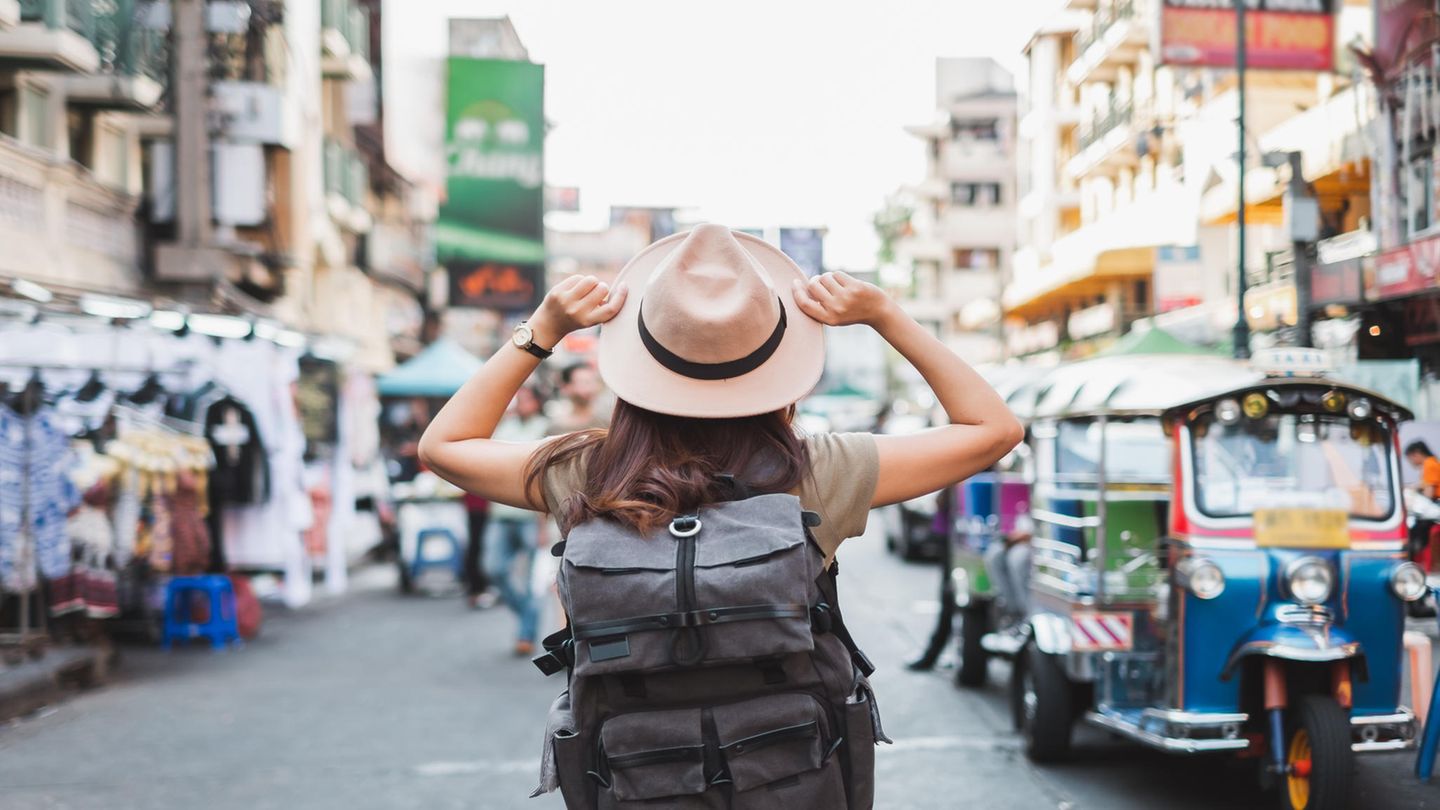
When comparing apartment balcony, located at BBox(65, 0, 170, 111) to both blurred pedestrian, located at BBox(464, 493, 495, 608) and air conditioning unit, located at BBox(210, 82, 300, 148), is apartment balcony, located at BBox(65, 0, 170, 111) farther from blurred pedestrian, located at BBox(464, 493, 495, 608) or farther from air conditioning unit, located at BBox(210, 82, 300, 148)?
blurred pedestrian, located at BBox(464, 493, 495, 608)

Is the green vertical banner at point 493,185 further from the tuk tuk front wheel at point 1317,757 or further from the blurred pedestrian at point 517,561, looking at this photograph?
the tuk tuk front wheel at point 1317,757

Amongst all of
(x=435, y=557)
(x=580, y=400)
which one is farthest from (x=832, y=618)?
(x=435, y=557)

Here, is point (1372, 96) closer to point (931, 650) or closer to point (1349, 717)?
point (931, 650)

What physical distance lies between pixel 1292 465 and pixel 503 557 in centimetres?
599

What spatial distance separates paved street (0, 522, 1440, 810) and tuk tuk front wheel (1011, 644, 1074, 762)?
0.12 m

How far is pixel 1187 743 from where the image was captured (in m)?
5.85

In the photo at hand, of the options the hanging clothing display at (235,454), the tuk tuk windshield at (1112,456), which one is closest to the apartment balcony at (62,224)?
the hanging clothing display at (235,454)

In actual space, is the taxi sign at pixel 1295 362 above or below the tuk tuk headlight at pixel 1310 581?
above

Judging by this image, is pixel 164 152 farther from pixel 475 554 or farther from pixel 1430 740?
pixel 1430 740

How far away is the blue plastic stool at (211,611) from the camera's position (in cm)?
1083

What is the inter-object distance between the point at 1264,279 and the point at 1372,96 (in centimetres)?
496

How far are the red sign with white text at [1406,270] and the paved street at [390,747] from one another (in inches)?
316

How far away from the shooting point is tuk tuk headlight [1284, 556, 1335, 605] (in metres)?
5.93

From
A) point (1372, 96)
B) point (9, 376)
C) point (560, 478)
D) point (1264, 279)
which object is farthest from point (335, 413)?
point (1264, 279)
